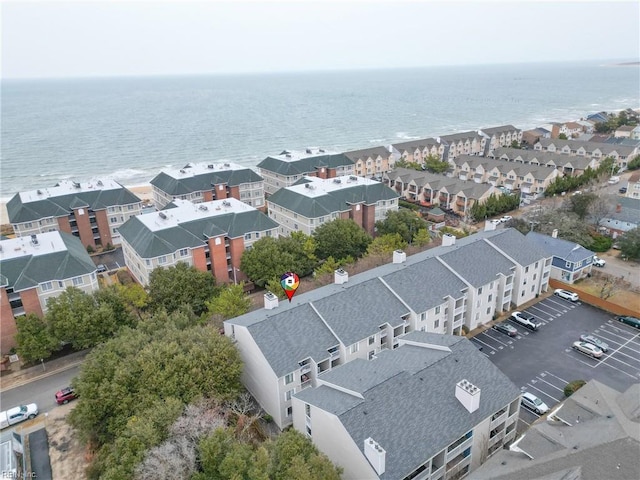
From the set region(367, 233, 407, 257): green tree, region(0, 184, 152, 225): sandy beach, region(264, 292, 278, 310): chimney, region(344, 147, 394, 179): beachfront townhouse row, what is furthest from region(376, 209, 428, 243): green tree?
region(0, 184, 152, 225): sandy beach

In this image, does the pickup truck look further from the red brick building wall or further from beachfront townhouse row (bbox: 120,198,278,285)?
beachfront townhouse row (bbox: 120,198,278,285)

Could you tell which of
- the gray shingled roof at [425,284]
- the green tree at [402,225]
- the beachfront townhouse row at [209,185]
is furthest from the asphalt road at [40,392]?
the green tree at [402,225]

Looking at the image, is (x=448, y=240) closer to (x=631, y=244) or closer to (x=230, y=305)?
(x=230, y=305)

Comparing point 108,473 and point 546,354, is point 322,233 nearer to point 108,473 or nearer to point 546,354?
point 546,354

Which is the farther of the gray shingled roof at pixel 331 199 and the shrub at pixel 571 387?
the gray shingled roof at pixel 331 199

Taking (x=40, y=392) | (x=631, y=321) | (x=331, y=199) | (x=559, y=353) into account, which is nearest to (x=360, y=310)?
(x=559, y=353)

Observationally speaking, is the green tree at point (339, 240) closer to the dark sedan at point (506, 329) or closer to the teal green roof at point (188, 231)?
the teal green roof at point (188, 231)
